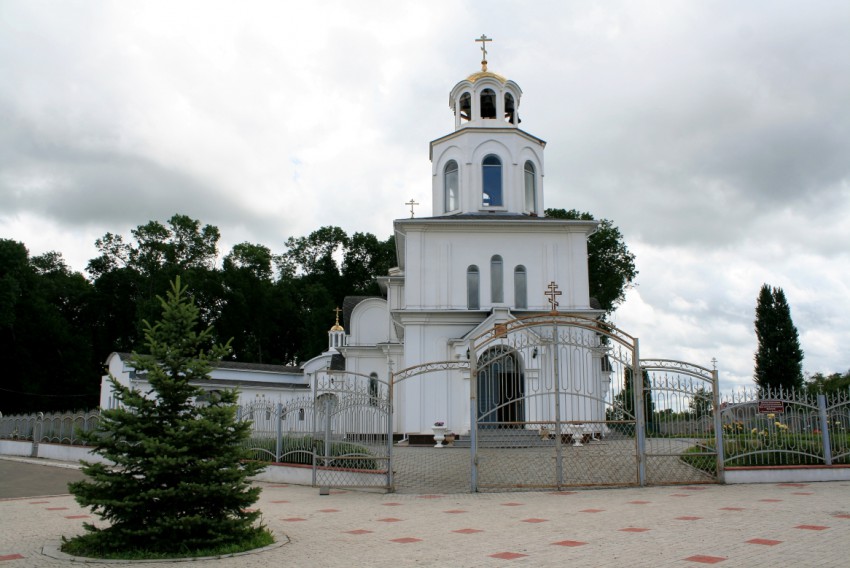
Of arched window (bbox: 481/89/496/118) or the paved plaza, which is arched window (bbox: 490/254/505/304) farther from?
the paved plaza

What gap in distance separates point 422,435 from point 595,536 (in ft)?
55.2

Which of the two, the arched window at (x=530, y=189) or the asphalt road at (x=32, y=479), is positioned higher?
the arched window at (x=530, y=189)

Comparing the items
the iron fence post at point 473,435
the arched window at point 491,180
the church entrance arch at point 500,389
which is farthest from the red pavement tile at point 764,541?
the arched window at point 491,180

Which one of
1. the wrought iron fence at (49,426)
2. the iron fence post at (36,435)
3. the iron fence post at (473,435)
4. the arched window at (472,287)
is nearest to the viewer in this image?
the iron fence post at (473,435)

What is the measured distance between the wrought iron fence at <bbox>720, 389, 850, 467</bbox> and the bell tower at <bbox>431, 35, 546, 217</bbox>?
53.7 feet

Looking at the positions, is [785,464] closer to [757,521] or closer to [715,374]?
[715,374]

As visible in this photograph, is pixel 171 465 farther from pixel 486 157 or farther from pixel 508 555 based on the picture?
pixel 486 157

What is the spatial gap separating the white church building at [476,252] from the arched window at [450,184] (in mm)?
43

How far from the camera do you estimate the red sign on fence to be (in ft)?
45.3

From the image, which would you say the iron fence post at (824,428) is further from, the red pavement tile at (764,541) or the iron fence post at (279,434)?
the iron fence post at (279,434)

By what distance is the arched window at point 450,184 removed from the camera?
98.8ft

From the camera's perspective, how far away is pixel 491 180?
29688mm

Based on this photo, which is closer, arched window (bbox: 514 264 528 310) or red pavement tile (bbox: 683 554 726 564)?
red pavement tile (bbox: 683 554 726 564)

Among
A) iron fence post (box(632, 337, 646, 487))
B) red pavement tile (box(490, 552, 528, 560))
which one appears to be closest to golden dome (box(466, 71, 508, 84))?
iron fence post (box(632, 337, 646, 487))
